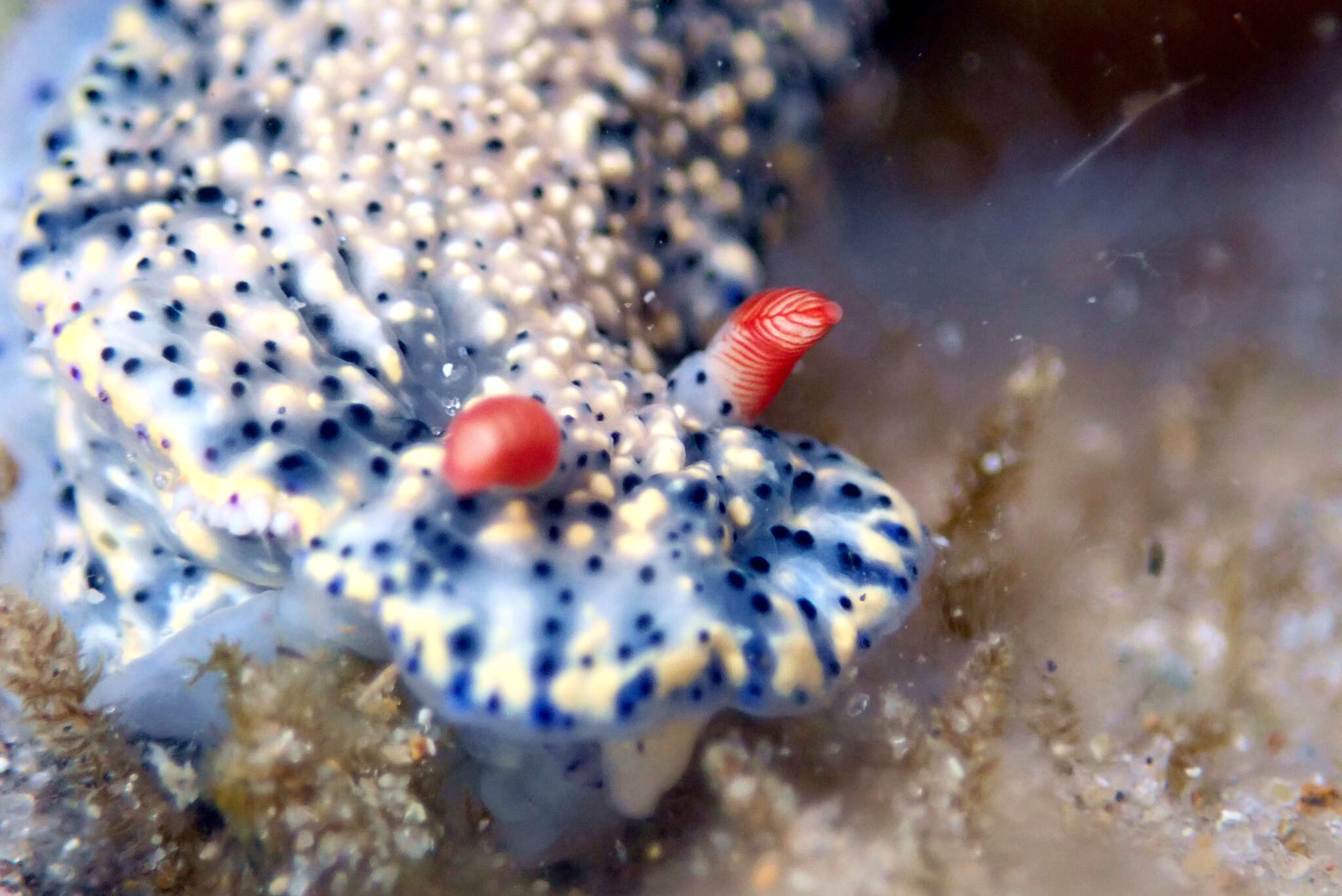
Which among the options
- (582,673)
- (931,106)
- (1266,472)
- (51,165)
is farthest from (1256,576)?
(51,165)

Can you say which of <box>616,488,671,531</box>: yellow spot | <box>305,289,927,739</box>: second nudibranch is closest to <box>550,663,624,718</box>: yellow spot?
<box>305,289,927,739</box>: second nudibranch

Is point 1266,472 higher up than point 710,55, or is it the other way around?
point 710,55

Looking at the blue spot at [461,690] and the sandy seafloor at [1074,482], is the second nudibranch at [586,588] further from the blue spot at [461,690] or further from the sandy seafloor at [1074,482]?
the sandy seafloor at [1074,482]

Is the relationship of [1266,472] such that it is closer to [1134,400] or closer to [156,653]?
[1134,400]

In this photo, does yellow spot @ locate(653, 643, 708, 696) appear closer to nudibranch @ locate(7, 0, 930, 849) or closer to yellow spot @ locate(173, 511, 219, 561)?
nudibranch @ locate(7, 0, 930, 849)

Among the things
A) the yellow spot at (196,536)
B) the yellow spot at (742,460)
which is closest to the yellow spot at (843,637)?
the yellow spot at (742,460)

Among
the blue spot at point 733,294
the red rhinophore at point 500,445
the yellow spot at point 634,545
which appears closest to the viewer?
the red rhinophore at point 500,445

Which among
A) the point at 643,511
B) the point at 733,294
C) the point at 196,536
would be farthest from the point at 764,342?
the point at 196,536
